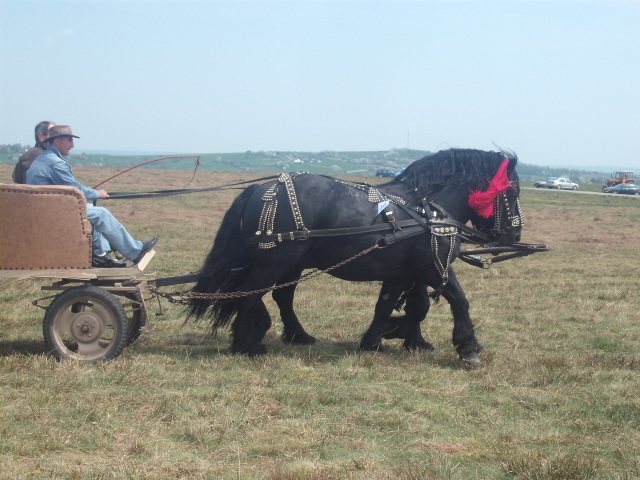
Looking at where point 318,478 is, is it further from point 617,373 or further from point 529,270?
point 529,270

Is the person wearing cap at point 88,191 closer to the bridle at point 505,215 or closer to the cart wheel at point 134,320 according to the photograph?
the cart wheel at point 134,320

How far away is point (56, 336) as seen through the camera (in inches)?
256

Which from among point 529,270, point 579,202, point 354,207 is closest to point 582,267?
point 529,270

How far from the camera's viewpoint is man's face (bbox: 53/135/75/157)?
6.63 metres

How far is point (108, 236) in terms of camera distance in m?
6.64

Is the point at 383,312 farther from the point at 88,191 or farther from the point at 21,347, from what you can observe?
the point at 21,347

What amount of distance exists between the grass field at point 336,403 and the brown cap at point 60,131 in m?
1.96

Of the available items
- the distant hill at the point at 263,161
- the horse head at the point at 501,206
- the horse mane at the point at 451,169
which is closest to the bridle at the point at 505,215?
the horse head at the point at 501,206

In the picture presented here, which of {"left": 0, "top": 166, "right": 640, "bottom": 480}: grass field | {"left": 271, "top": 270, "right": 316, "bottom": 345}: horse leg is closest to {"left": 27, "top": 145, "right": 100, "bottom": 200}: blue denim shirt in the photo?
{"left": 0, "top": 166, "right": 640, "bottom": 480}: grass field

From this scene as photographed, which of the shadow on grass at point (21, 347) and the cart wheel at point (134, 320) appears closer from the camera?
the shadow on grass at point (21, 347)

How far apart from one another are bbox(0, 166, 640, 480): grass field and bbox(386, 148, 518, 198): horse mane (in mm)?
1672

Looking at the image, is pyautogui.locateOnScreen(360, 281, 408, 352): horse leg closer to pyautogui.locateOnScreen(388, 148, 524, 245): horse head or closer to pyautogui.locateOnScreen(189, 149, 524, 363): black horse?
pyautogui.locateOnScreen(189, 149, 524, 363): black horse

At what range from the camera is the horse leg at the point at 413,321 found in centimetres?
744

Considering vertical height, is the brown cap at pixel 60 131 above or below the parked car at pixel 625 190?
above
